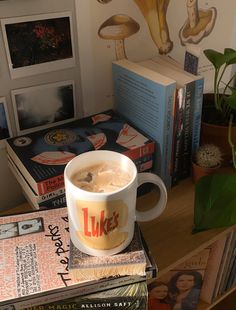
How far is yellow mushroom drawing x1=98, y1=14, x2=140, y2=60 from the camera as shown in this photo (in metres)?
0.76

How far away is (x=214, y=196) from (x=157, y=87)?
22 centimetres

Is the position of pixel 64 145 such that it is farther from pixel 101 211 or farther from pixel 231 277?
pixel 231 277

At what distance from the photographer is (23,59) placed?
69 centimetres

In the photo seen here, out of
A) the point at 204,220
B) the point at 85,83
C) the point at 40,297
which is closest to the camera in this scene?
the point at 40,297

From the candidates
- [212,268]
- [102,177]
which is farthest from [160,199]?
[212,268]

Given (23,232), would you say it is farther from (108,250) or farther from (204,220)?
(204,220)

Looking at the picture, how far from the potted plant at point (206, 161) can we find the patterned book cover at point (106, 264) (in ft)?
0.86

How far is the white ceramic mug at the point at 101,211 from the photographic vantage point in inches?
19.8

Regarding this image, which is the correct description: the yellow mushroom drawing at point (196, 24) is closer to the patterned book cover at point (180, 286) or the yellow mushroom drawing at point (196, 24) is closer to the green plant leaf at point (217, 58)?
the green plant leaf at point (217, 58)

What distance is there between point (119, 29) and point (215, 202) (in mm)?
404

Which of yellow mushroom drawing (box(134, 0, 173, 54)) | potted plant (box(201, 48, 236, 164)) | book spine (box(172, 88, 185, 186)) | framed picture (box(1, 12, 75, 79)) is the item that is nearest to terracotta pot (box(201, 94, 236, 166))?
potted plant (box(201, 48, 236, 164))

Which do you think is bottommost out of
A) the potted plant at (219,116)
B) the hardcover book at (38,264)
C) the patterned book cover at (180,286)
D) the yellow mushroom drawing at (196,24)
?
the patterned book cover at (180,286)

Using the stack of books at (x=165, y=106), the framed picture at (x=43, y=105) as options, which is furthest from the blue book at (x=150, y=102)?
the framed picture at (x=43, y=105)

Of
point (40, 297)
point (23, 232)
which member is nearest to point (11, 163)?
point (23, 232)
